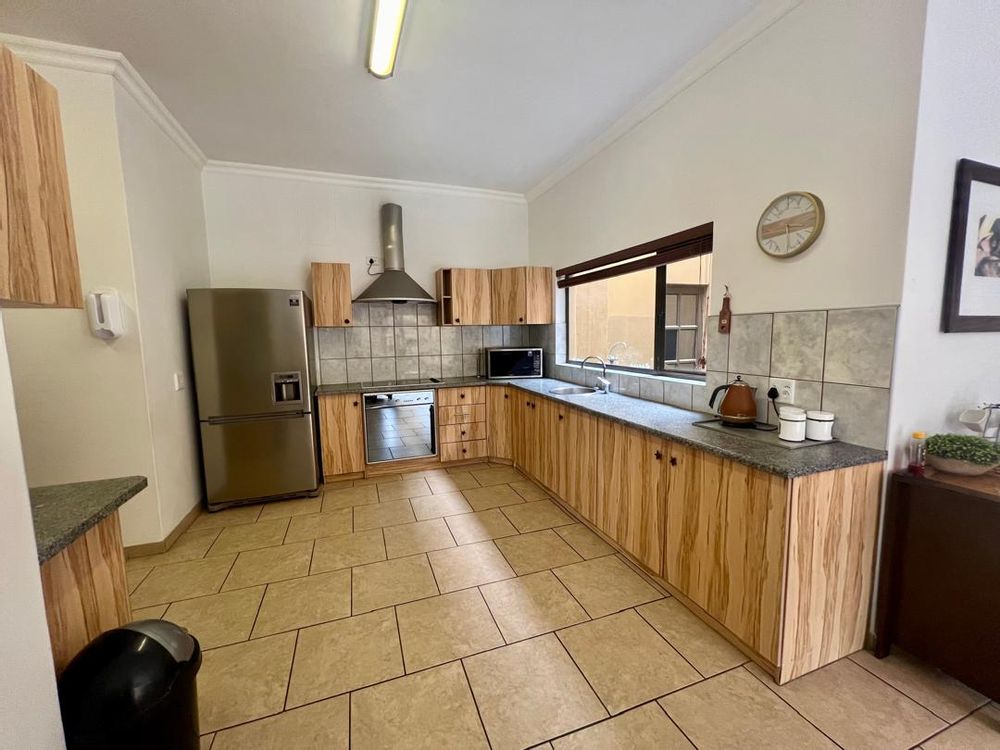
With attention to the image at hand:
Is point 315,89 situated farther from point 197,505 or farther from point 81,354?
point 197,505

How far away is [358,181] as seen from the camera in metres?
3.89

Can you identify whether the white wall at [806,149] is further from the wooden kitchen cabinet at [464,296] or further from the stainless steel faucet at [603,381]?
the wooden kitchen cabinet at [464,296]

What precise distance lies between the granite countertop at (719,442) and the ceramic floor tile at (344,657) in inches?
61.6

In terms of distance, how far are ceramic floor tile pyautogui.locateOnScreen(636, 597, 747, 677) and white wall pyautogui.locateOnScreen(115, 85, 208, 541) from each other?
291 centimetres

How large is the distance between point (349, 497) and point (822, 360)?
326 cm

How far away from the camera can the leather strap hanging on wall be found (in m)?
2.40

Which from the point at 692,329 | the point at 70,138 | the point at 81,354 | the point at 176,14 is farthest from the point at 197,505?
the point at 692,329

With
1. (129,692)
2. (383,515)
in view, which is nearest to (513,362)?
(383,515)

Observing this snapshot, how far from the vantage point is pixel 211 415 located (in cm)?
299

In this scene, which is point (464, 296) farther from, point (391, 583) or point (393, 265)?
point (391, 583)

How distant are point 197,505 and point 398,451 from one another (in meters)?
1.55

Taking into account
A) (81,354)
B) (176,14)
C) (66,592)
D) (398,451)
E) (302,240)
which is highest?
(176,14)

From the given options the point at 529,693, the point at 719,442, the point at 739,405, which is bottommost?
the point at 529,693

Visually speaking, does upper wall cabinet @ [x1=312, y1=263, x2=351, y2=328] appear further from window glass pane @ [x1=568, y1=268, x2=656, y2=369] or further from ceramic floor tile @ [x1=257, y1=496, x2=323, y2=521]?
window glass pane @ [x1=568, y1=268, x2=656, y2=369]
